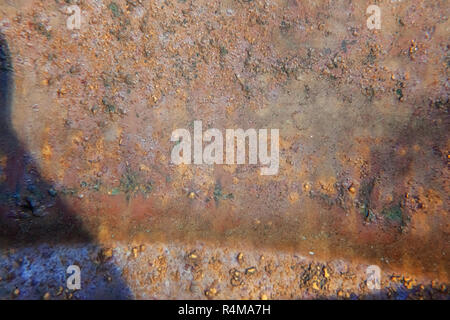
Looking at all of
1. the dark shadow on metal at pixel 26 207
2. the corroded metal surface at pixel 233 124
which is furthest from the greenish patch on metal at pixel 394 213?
the dark shadow on metal at pixel 26 207

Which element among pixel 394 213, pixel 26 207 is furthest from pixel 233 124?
pixel 26 207

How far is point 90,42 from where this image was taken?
10.4 ft

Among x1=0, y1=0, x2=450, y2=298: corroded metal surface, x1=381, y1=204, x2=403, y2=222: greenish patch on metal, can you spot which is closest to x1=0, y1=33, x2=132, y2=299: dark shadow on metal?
x1=0, y1=0, x2=450, y2=298: corroded metal surface

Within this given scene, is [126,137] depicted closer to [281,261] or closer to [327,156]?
[281,261]

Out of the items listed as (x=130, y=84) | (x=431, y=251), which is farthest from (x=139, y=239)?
(x=431, y=251)

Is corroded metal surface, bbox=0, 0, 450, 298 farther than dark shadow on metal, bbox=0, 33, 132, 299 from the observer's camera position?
Yes

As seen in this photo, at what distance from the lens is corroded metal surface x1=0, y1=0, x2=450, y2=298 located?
2992 mm

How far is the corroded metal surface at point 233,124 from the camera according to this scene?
299 cm

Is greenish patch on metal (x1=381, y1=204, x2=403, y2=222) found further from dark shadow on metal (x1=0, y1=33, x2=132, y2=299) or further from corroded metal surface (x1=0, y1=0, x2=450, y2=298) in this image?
dark shadow on metal (x1=0, y1=33, x2=132, y2=299)

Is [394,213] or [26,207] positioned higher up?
[26,207]

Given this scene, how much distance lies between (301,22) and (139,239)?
13.6 ft

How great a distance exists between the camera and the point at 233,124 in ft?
11.8

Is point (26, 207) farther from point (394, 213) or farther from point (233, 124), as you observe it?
point (394, 213)

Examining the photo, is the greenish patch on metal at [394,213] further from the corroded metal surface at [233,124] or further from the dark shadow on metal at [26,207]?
the dark shadow on metal at [26,207]
